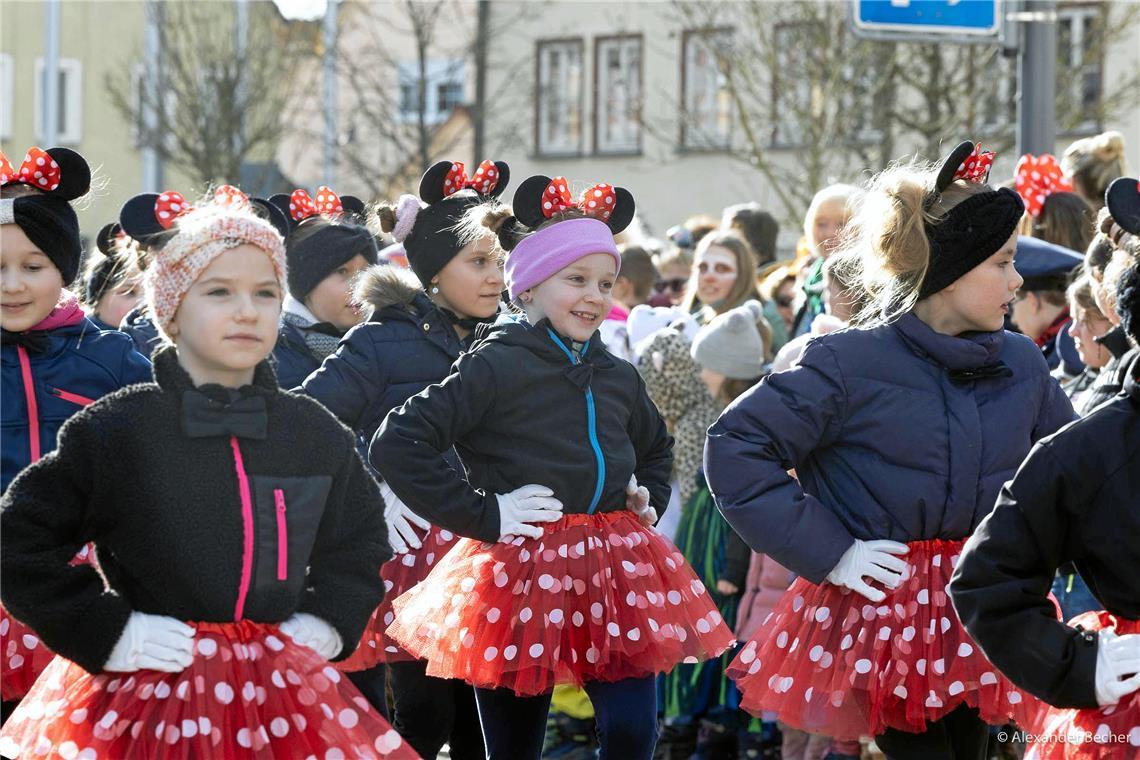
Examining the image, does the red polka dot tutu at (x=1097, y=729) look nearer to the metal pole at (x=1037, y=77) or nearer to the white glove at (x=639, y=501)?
the white glove at (x=639, y=501)

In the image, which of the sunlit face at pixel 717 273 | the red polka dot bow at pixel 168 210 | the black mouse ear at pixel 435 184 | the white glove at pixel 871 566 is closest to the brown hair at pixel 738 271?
the sunlit face at pixel 717 273

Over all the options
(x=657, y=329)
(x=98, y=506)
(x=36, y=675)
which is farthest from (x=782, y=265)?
(x=98, y=506)

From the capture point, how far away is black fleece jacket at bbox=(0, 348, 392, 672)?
153 inches

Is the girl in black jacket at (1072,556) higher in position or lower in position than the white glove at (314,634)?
higher

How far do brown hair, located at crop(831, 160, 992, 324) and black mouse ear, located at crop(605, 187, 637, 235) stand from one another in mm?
1011

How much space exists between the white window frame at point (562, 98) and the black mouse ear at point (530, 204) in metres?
25.3

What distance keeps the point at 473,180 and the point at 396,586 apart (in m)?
1.64

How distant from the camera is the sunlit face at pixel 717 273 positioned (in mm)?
9219

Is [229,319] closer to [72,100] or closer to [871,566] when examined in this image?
[871,566]

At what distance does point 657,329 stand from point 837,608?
4.47 meters

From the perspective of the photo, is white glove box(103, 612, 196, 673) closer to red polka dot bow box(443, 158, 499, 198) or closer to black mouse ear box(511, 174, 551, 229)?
black mouse ear box(511, 174, 551, 229)

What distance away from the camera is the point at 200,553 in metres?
3.98

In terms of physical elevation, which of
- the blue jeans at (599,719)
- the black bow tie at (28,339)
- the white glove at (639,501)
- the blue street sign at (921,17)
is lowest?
the blue jeans at (599,719)

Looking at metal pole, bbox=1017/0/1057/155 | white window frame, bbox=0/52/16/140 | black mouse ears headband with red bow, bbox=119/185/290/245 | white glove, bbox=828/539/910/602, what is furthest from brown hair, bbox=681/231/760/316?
white window frame, bbox=0/52/16/140
